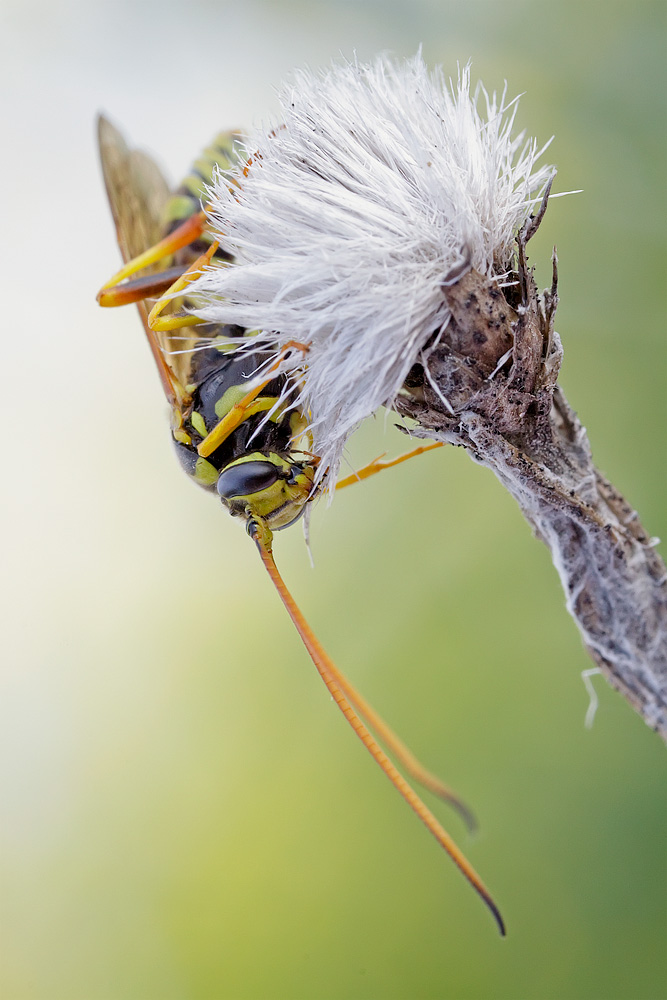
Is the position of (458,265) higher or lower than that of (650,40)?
lower

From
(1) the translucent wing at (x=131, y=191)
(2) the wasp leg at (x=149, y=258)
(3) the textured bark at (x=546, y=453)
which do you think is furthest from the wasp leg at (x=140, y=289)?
(3) the textured bark at (x=546, y=453)

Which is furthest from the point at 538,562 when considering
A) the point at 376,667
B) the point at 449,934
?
Result: the point at 449,934

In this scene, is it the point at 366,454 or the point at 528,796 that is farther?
the point at 366,454

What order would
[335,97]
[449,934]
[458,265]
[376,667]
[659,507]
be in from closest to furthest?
1. [458,265]
2. [335,97]
3. [659,507]
4. [449,934]
5. [376,667]

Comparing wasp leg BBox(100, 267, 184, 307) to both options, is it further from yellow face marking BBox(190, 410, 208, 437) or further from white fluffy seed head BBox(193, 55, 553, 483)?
white fluffy seed head BBox(193, 55, 553, 483)

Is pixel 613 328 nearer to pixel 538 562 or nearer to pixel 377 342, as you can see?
pixel 538 562

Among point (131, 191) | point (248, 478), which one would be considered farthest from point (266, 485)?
point (131, 191)

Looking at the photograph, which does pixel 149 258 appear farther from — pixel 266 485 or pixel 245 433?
pixel 266 485

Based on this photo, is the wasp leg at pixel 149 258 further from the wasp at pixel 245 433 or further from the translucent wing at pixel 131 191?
the translucent wing at pixel 131 191
